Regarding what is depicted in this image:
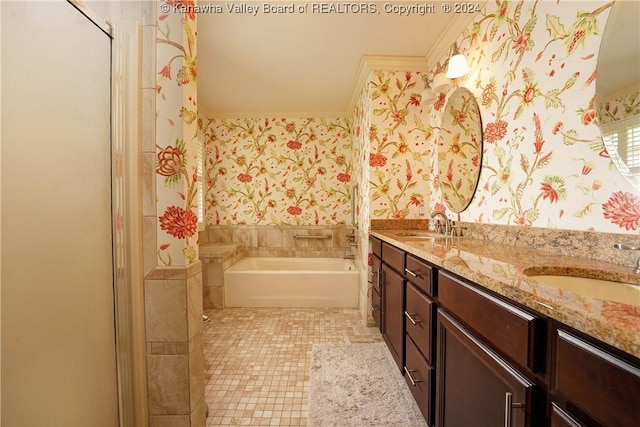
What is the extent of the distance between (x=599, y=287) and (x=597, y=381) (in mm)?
515

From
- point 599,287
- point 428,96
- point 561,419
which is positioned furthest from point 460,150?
point 561,419

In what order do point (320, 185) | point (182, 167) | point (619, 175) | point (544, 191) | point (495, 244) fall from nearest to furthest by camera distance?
point (619, 175) → point (182, 167) → point (544, 191) → point (495, 244) → point (320, 185)

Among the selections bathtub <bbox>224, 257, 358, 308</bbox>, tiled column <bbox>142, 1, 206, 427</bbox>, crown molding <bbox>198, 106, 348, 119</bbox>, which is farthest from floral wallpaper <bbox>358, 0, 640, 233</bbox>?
crown molding <bbox>198, 106, 348, 119</bbox>

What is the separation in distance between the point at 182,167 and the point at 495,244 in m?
1.58

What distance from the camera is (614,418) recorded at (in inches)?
16.9

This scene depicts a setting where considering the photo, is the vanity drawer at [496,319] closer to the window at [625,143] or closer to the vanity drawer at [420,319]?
the vanity drawer at [420,319]

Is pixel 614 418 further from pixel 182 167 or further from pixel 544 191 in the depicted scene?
pixel 182 167

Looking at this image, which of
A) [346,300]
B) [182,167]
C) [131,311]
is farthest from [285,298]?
[182,167]

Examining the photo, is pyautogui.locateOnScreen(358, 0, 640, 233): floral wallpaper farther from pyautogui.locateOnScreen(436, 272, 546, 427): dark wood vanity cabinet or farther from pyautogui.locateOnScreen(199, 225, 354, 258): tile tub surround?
pyautogui.locateOnScreen(199, 225, 354, 258): tile tub surround

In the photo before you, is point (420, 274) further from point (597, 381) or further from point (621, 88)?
point (621, 88)

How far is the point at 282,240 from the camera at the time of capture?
12.1 feet

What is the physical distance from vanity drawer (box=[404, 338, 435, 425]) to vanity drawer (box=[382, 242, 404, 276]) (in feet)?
1.33

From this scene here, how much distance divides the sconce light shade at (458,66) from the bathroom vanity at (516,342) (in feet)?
3.88

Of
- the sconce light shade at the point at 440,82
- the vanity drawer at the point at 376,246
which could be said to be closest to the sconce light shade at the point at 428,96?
the sconce light shade at the point at 440,82
